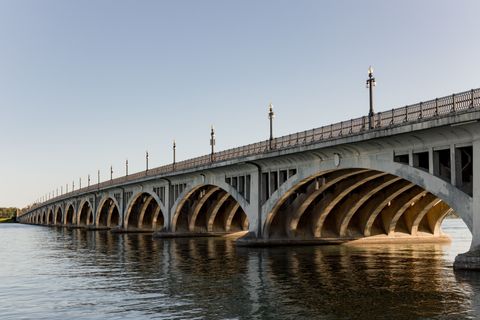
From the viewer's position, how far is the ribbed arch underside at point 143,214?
9269 cm

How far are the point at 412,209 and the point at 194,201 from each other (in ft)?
93.9

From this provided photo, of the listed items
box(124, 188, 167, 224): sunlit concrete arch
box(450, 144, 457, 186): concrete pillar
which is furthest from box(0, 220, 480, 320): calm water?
box(124, 188, 167, 224): sunlit concrete arch

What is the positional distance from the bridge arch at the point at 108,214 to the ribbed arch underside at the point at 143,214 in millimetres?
14573

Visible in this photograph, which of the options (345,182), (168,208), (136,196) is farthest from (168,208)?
(345,182)

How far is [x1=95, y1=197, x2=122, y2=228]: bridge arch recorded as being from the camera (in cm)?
11306

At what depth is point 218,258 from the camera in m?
40.7

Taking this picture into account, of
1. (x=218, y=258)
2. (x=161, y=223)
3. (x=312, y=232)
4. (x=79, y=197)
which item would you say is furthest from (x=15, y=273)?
(x=79, y=197)

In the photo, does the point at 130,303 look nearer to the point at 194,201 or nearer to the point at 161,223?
the point at 194,201

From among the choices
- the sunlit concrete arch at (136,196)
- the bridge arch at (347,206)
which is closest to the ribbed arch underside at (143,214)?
the sunlit concrete arch at (136,196)

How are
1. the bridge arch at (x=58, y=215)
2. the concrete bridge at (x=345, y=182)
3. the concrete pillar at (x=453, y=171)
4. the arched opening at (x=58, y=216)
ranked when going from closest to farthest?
1. the concrete pillar at (x=453, y=171)
2. the concrete bridge at (x=345, y=182)
3. the bridge arch at (x=58, y=215)
4. the arched opening at (x=58, y=216)

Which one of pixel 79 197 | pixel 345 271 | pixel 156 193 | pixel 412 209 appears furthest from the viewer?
pixel 79 197

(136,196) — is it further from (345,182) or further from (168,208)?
(345,182)

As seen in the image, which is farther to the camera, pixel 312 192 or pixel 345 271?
pixel 312 192

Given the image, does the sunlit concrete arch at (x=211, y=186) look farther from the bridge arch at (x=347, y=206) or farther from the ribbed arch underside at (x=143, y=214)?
the ribbed arch underside at (x=143, y=214)
